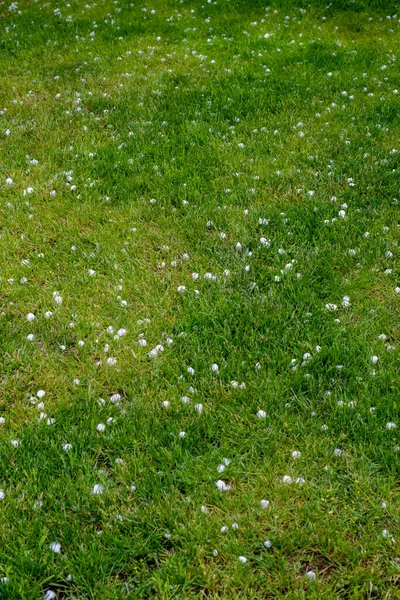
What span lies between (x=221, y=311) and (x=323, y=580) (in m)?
2.03

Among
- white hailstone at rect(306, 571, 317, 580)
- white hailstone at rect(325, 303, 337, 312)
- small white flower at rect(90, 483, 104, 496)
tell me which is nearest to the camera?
white hailstone at rect(306, 571, 317, 580)

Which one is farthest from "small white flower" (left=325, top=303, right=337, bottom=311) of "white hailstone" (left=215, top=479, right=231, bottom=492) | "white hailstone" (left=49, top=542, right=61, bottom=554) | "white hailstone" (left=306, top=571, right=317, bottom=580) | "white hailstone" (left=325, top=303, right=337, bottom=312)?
"white hailstone" (left=49, top=542, right=61, bottom=554)

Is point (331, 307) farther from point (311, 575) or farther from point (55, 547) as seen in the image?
point (55, 547)

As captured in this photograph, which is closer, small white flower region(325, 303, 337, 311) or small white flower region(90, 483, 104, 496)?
small white flower region(90, 483, 104, 496)

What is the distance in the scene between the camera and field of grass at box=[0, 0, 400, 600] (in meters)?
2.92

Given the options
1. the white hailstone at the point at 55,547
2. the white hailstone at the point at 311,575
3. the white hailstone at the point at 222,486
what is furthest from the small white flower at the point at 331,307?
the white hailstone at the point at 55,547

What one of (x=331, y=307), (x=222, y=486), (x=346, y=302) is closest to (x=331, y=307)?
(x=331, y=307)

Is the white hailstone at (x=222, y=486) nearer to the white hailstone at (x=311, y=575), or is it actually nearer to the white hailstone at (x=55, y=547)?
the white hailstone at (x=311, y=575)

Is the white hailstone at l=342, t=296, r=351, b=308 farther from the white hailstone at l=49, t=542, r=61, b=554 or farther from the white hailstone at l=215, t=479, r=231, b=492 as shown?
the white hailstone at l=49, t=542, r=61, b=554

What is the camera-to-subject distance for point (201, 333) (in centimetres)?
420

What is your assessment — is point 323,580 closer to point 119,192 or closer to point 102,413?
point 102,413

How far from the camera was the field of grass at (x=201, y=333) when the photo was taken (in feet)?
9.59

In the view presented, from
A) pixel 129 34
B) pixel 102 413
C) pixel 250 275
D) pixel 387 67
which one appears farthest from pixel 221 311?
pixel 129 34

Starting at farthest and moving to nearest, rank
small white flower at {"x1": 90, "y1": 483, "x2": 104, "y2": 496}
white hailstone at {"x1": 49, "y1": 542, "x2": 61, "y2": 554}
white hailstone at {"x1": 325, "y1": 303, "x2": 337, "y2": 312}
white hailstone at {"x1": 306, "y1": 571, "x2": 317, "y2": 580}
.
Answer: white hailstone at {"x1": 325, "y1": 303, "x2": 337, "y2": 312}
small white flower at {"x1": 90, "y1": 483, "x2": 104, "y2": 496}
white hailstone at {"x1": 49, "y1": 542, "x2": 61, "y2": 554}
white hailstone at {"x1": 306, "y1": 571, "x2": 317, "y2": 580}
